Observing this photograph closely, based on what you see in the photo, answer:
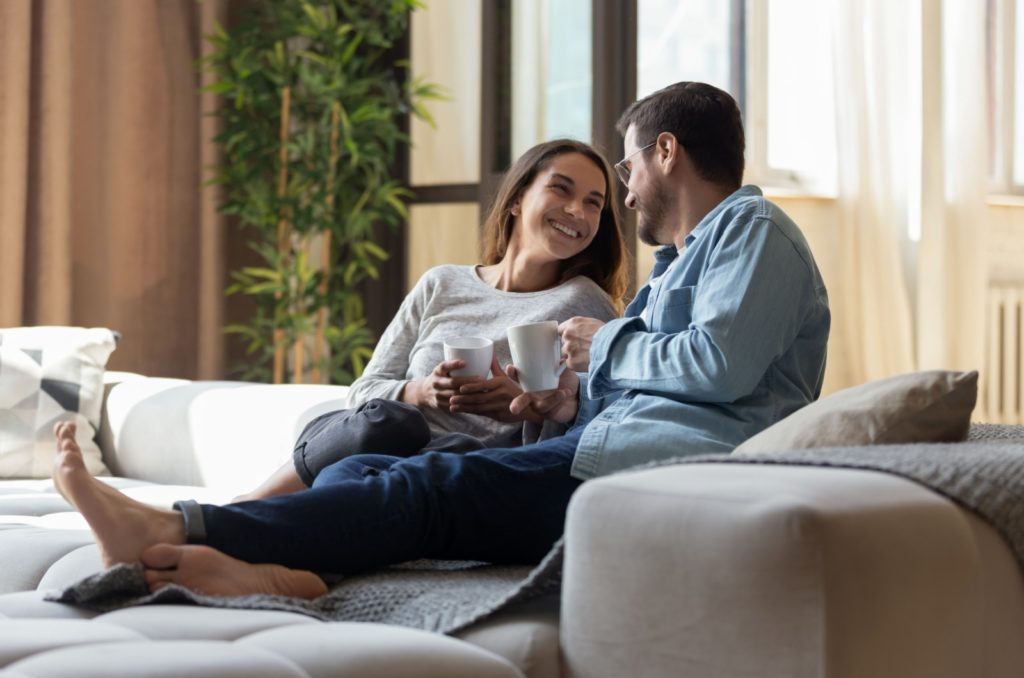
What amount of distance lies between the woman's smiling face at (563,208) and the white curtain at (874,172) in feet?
10.6

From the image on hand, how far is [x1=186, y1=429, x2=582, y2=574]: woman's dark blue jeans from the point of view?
1515 mm

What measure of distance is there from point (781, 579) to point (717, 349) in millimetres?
589

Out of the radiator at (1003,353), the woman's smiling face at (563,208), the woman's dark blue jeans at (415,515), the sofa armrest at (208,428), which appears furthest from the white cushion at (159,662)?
the radiator at (1003,353)

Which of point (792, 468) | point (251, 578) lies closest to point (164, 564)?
point (251, 578)

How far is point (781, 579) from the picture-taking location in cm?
105

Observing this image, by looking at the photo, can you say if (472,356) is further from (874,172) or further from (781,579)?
(874,172)

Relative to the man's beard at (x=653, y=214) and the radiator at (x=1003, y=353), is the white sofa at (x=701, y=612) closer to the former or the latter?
the man's beard at (x=653, y=214)

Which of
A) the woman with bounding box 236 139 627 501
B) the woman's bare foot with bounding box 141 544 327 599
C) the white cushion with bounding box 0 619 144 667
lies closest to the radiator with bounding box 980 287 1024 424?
the woman with bounding box 236 139 627 501

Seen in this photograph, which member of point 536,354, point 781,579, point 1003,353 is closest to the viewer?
point 781,579

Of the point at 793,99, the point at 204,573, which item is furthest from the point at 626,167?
the point at 793,99

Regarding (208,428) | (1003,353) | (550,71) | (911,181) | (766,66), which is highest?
(766,66)

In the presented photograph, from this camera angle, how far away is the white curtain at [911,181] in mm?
5234

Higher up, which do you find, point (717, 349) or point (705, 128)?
point (705, 128)

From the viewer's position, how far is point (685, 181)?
1.91 meters
